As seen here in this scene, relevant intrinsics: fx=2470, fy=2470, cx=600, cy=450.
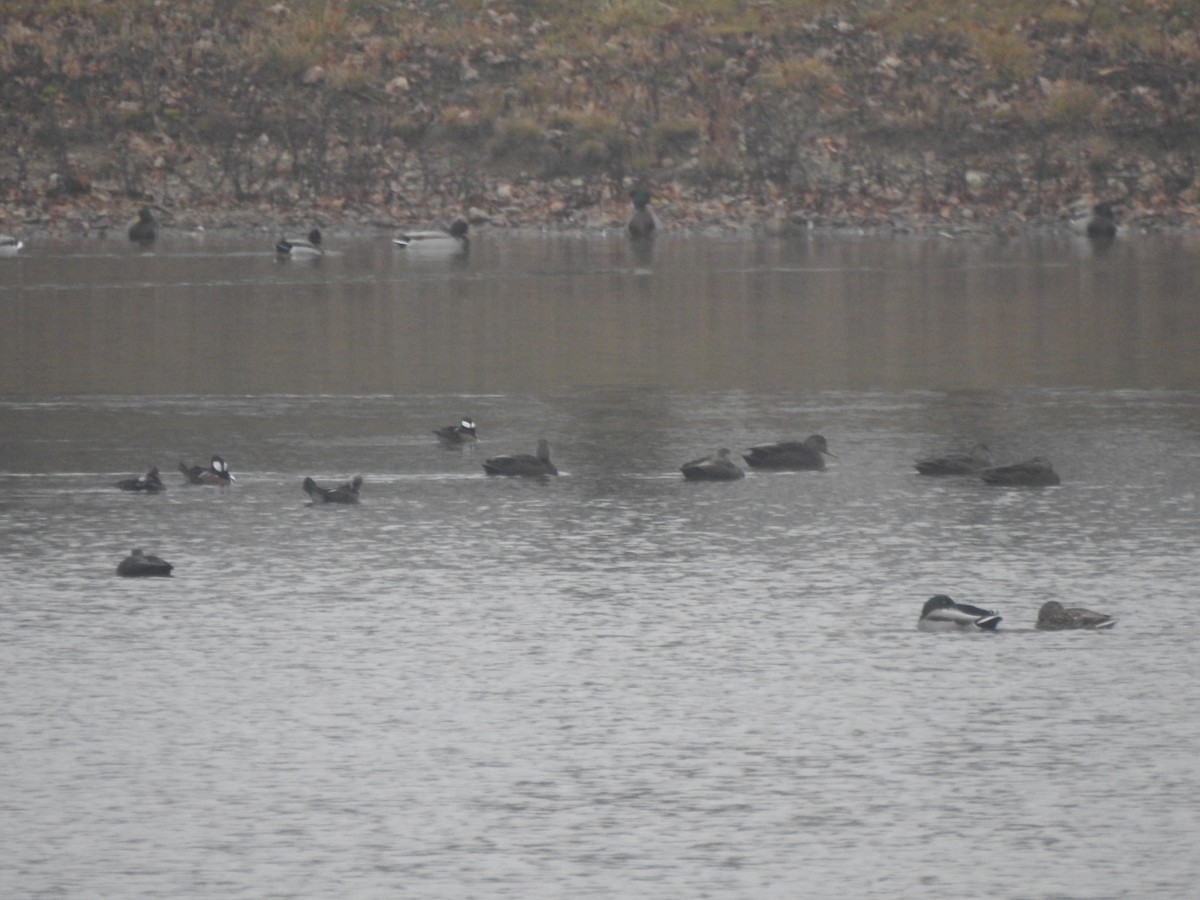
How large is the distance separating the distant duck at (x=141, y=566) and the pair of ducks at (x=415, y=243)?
27992 millimetres

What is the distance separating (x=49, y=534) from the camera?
648 inches

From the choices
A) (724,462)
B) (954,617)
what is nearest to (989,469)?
(724,462)

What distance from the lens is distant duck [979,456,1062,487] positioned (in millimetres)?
18281

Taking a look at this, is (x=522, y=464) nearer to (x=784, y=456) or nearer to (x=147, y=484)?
(x=784, y=456)

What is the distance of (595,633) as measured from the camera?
1348 centimetres

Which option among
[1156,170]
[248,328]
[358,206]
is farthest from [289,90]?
[248,328]

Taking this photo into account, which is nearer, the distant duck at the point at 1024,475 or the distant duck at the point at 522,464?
the distant duck at the point at 1024,475

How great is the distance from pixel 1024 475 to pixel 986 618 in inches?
203

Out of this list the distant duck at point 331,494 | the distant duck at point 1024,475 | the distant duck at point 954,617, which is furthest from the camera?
the distant duck at point 1024,475

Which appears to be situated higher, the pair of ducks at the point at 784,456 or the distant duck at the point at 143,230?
the distant duck at the point at 143,230

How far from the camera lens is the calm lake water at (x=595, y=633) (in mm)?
9836

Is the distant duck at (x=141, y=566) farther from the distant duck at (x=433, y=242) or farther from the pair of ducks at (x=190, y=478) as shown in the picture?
the distant duck at (x=433, y=242)

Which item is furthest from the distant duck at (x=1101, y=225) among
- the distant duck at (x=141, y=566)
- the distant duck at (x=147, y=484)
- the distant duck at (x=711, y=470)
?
the distant duck at (x=141, y=566)

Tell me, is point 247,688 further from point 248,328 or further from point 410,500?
point 248,328
